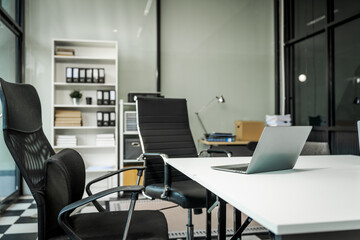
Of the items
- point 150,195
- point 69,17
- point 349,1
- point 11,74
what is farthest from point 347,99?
point 11,74

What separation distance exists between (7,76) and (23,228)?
1.84 meters

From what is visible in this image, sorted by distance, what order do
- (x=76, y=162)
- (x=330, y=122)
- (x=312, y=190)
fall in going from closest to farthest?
(x=312, y=190) → (x=76, y=162) → (x=330, y=122)

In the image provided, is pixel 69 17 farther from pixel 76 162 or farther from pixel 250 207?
pixel 250 207

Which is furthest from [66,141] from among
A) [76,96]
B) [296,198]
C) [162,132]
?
[296,198]

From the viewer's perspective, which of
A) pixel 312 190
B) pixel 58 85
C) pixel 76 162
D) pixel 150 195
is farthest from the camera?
pixel 58 85

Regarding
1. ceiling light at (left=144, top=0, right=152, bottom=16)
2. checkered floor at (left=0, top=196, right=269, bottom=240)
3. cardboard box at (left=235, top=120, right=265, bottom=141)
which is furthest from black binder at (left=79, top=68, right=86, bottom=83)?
cardboard box at (left=235, top=120, right=265, bottom=141)

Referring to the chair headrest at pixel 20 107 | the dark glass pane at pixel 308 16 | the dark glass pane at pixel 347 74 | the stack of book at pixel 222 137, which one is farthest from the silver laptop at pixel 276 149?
the dark glass pane at pixel 308 16

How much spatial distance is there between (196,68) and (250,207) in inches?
167

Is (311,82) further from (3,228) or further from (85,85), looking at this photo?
(3,228)

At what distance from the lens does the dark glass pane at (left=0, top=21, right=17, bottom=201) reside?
11.7 feet

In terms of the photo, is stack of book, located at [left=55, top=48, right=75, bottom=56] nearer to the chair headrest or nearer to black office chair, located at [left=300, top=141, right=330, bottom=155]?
the chair headrest

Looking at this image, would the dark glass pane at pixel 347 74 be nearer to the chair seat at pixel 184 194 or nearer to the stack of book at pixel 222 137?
the stack of book at pixel 222 137

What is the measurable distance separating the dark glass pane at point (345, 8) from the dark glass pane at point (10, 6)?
403 cm

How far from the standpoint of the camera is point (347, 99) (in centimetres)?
383
